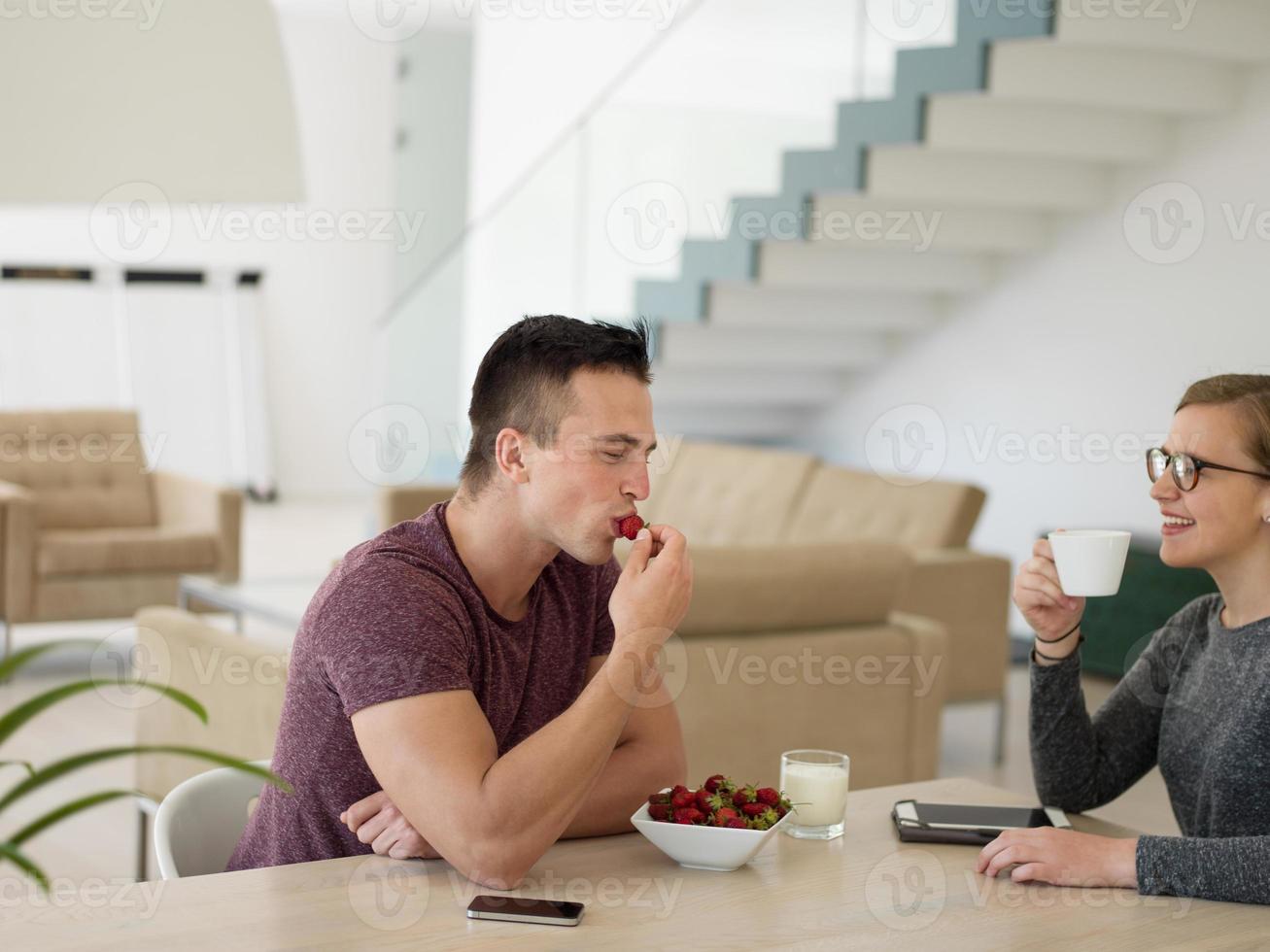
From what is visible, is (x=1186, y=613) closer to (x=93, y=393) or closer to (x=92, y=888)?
(x=92, y=888)

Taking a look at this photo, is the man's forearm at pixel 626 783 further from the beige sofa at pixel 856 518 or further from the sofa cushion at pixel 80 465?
the sofa cushion at pixel 80 465

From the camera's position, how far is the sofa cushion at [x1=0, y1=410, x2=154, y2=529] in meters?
6.05

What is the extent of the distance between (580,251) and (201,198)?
5.22m

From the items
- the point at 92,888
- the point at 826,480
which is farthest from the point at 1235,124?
the point at 92,888

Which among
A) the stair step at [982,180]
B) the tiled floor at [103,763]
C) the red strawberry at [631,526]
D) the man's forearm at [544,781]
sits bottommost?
the tiled floor at [103,763]

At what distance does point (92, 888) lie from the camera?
1.49 metres

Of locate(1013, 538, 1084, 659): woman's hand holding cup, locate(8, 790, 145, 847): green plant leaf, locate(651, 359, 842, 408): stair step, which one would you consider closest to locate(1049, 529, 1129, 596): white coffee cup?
locate(1013, 538, 1084, 659): woman's hand holding cup

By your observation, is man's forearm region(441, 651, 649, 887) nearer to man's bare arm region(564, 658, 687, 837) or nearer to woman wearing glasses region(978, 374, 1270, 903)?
man's bare arm region(564, 658, 687, 837)

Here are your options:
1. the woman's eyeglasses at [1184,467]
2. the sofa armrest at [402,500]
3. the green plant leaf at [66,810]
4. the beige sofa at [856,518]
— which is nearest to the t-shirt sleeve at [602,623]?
the woman's eyeglasses at [1184,467]

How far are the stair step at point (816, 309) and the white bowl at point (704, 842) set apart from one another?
4.73 metres

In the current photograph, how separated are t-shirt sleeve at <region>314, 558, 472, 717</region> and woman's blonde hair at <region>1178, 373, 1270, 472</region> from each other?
0.94 metres

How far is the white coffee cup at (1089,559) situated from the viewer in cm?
173

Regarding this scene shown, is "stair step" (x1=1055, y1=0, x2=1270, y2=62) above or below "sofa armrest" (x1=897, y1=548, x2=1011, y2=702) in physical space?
above

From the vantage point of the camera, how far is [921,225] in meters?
6.09
